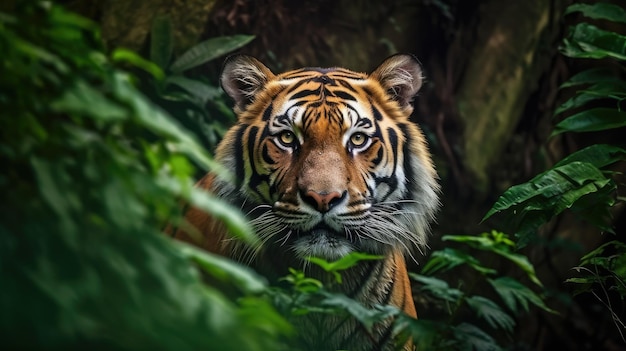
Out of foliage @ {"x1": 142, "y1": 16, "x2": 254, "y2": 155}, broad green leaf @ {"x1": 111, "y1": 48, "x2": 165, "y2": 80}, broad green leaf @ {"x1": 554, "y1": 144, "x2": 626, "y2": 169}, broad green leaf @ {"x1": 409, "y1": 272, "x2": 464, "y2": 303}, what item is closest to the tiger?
broad green leaf @ {"x1": 409, "y1": 272, "x2": 464, "y2": 303}

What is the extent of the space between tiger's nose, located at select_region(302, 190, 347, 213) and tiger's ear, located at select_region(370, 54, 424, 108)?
2.21 ft

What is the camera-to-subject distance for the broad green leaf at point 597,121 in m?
3.21

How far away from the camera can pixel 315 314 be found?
2.96 metres

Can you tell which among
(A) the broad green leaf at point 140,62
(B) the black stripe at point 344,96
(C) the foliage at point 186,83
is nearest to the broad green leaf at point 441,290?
(B) the black stripe at point 344,96

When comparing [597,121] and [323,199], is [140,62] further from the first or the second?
[597,121]

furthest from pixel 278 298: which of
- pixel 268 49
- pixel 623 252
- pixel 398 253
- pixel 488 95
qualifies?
pixel 488 95

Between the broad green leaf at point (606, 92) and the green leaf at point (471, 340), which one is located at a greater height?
the broad green leaf at point (606, 92)

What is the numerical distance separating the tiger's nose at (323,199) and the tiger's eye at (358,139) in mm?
286

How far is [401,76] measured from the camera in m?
3.33

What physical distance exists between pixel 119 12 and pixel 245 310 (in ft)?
9.75

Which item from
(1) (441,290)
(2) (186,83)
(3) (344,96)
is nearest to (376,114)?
(3) (344,96)

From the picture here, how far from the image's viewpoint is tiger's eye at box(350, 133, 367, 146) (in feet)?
10.1

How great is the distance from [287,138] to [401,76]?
59 centimetres

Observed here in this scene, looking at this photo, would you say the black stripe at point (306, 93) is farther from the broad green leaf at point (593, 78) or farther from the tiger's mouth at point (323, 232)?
the broad green leaf at point (593, 78)
